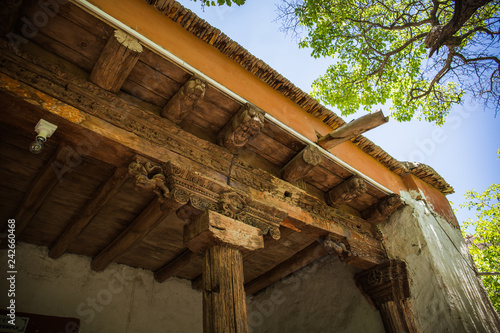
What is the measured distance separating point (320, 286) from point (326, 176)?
2227 millimetres

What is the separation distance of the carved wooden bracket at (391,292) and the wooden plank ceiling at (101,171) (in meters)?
0.87

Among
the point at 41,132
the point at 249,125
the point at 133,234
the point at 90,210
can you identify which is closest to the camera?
the point at 41,132

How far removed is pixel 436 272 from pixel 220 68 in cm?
396

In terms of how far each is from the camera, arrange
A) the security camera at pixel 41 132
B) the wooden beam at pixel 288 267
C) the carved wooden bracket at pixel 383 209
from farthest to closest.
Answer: the wooden beam at pixel 288 267 < the carved wooden bracket at pixel 383 209 < the security camera at pixel 41 132

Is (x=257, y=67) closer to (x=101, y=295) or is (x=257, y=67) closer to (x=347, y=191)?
(x=347, y=191)

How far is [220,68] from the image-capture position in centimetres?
362

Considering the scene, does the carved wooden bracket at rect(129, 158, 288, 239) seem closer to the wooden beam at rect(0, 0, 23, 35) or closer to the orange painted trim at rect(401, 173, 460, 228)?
the wooden beam at rect(0, 0, 23, 35)

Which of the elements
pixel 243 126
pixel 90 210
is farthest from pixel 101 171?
pixel 243 126

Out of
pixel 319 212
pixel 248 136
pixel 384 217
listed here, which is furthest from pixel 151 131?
pixel 384 217

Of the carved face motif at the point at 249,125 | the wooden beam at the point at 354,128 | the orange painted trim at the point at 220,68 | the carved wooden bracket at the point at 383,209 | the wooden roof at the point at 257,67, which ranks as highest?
the wooden roof at the point at 257,67

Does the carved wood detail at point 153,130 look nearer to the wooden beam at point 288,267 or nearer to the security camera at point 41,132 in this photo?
the security camera at point 41,132

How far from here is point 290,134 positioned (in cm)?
388

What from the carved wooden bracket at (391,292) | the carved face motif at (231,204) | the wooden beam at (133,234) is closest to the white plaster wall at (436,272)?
the carved wooden bracket at (391,292)

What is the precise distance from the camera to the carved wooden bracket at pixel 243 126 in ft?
11.2
